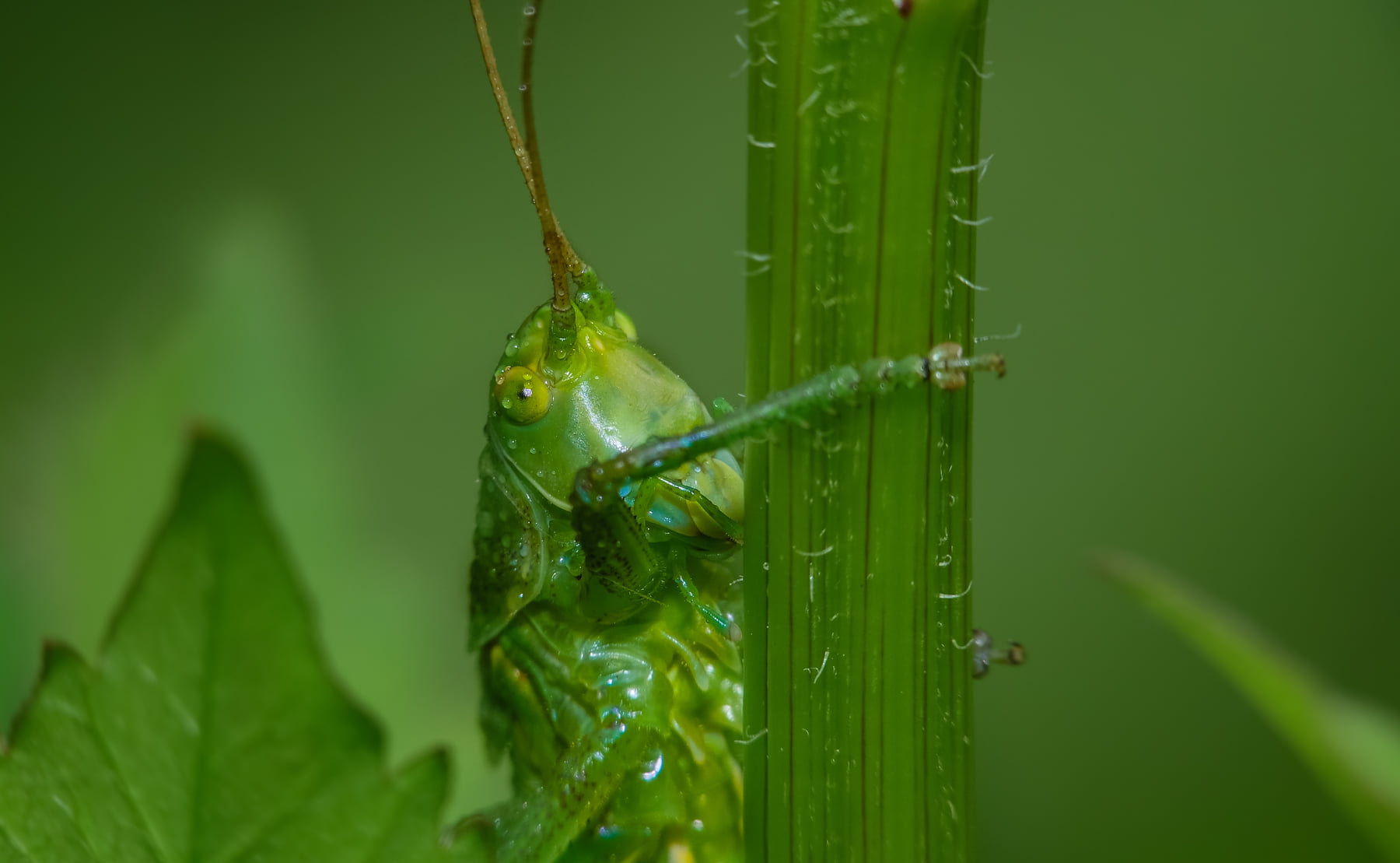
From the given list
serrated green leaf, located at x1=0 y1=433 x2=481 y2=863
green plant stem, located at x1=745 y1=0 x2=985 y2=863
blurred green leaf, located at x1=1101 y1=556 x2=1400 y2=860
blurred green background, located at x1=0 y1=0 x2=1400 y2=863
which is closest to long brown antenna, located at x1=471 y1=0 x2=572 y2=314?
green plant stem, located at x1=745 y1=0 x2=985 y2=863

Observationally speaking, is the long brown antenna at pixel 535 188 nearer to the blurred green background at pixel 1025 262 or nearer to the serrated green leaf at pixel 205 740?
the serrated green leaf at pixel 205 740

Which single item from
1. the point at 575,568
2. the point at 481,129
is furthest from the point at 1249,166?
the point at 575,568

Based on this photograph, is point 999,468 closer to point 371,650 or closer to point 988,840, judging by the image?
point 988,840

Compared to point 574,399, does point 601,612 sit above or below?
A: below

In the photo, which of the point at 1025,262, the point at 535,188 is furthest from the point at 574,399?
the point at 1025,262

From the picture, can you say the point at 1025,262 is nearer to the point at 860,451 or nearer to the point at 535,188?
the point at 535,188

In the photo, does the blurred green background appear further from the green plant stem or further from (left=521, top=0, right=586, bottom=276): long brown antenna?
the green plant stem

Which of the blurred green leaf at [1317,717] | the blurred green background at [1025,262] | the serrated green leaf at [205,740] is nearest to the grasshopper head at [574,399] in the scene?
the serrated green leaf at [205,740]
